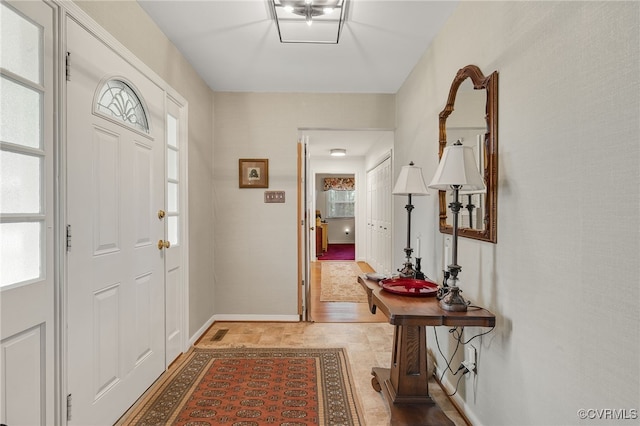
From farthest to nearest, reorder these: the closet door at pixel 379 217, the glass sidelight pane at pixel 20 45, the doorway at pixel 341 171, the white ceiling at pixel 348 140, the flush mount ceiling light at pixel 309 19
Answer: the closet door at pixel 379 217 < the white ceiling at pixel 348 140 < the doorway at pixel 341 171 < the flush mount ceiling light at pixel 309 19 < the glass sidelight pane at pixel 20 45

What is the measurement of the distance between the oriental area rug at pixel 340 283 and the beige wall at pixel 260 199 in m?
1.20

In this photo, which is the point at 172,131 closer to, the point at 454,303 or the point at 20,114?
the point at 20,114

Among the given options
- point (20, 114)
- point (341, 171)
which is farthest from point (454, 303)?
point (341, 171)

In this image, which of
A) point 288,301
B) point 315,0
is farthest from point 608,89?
point 288,301

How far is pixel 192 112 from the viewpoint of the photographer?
3.07 meters

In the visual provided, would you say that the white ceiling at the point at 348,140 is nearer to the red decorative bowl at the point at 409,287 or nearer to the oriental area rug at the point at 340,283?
the oriental area rug at the point at 340,283

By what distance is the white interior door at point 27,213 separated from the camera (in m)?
1.25

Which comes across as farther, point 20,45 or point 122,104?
point 122,104

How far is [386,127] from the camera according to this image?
3.78m

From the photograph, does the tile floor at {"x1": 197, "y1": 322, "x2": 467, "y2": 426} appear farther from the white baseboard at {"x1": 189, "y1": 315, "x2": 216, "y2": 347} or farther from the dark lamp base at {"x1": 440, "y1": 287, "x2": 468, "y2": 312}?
the dark lamp base at {"x1": 440, "y1": 287, "x2": 468, "y2": 312}

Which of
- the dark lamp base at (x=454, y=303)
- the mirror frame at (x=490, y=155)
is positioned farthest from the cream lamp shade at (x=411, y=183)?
the dark lamp base at (x=454, y=303)

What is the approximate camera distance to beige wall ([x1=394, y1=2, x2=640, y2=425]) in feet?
3.30

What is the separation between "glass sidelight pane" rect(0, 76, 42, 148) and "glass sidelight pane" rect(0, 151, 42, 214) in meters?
0.06

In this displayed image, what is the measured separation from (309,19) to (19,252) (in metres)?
1.96
